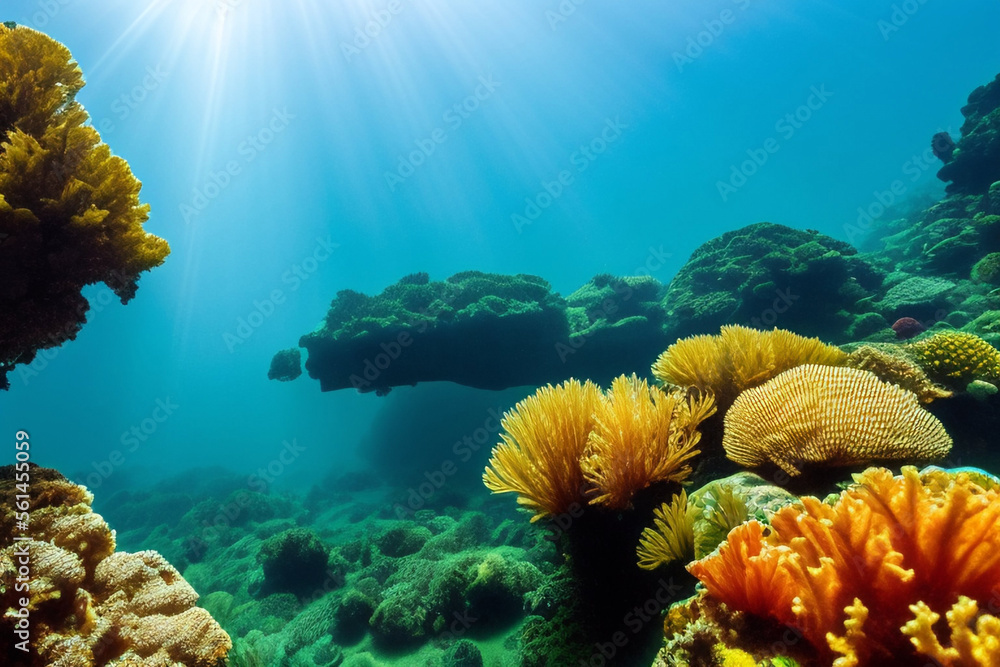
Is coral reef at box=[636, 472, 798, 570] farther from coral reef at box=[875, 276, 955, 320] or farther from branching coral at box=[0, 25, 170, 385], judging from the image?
coral reef at box=[875, 276, 955, 320]

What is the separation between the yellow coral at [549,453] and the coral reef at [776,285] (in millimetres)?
12650

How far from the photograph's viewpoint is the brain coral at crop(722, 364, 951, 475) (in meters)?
2.43

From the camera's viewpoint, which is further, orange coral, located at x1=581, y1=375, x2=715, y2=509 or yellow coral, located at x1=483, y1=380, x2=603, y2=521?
yellow coral, located at x1=483, y1=380, x2=603, y2=521

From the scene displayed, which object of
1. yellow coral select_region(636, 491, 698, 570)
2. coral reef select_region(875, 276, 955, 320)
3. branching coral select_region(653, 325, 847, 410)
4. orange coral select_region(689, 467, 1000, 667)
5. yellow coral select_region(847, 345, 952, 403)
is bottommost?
orange coral select_region(689, 467, 1000, 667)

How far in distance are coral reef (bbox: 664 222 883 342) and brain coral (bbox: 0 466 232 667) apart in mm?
14986

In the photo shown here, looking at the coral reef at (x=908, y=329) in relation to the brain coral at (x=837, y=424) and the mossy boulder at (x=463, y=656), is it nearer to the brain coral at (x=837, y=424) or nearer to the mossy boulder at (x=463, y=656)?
the brain coral at (x=837, y=424)

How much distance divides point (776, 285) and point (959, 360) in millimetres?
10428

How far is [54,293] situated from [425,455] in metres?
23.5

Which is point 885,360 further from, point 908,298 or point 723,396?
point 908,298

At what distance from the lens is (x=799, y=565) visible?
1462 millimetres

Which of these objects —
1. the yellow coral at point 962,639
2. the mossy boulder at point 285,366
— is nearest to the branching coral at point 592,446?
the yellow coral at point 962,639

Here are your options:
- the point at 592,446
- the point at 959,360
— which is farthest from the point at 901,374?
the point at 592,446

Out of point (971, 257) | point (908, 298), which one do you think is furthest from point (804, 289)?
point (971, 257)

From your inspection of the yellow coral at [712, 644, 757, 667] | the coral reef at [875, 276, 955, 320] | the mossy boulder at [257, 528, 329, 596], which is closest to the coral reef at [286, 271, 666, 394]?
the coral reef at [875, 276, 955, 320]
